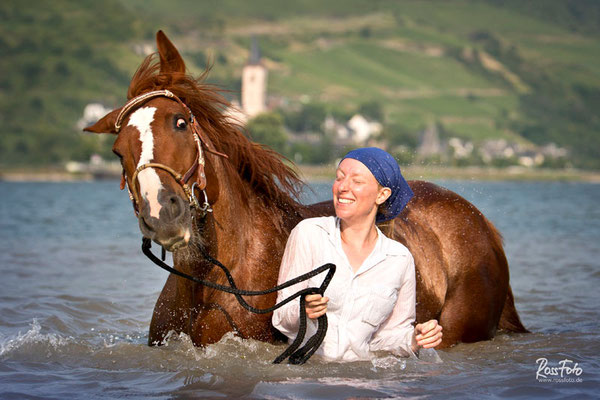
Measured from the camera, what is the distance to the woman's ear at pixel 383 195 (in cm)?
480

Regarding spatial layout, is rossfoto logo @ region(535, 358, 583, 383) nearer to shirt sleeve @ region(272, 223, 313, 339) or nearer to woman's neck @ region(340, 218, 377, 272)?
woman's neck @ region(340, 218, 377, 272)

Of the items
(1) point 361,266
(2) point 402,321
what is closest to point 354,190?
(1) point 361,266

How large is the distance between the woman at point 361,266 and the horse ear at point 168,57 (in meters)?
1.37

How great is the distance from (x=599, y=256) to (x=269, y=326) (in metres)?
14.0

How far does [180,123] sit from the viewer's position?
488cm

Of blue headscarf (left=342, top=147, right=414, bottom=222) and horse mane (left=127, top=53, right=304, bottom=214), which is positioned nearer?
blue headscarf (left=342, top=147, right=414, bottom=222)

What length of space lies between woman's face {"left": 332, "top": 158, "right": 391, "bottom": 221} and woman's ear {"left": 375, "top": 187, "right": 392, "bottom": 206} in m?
0.03

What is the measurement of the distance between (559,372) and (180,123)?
3.56 meters

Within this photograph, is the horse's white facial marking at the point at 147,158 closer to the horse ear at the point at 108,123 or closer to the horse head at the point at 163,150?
the horse head at the point at 163,150

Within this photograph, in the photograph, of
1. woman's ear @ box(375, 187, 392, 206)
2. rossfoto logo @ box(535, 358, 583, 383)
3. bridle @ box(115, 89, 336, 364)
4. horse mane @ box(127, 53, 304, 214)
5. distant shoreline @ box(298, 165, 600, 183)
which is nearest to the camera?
bridle @ box(115, 89, 336, 364)

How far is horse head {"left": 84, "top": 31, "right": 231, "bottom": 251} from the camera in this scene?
450 cm

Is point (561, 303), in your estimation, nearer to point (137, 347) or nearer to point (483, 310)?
point (483, 310)

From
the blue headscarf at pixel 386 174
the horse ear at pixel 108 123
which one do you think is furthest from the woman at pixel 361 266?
the horse ear at pixel 108 123

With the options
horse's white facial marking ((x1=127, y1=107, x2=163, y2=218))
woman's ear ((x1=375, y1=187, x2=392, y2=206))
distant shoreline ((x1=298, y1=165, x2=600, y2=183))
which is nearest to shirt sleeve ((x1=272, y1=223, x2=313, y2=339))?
woman's ear ((x1=375, y1=187, x2=392, y2=206))
